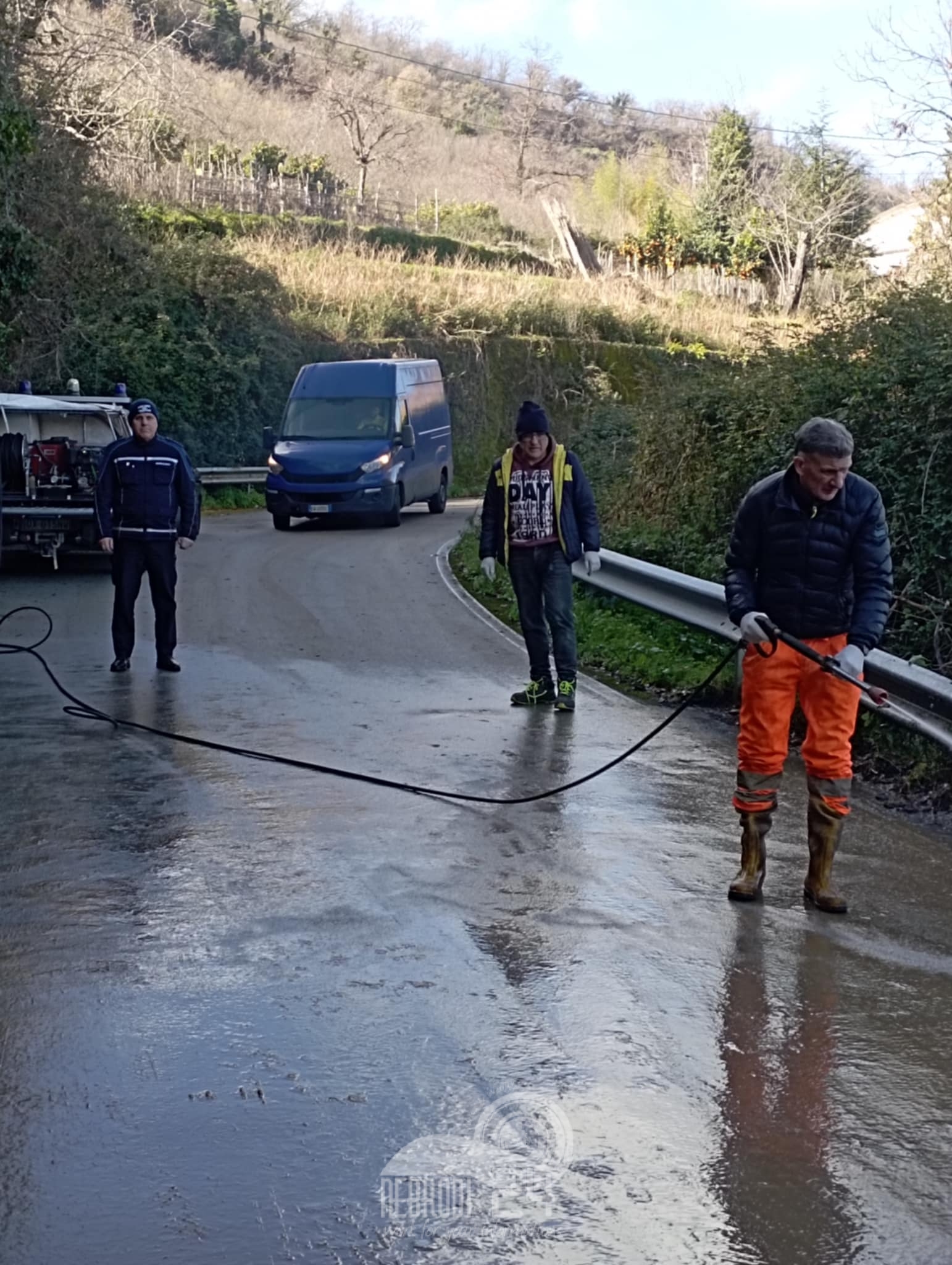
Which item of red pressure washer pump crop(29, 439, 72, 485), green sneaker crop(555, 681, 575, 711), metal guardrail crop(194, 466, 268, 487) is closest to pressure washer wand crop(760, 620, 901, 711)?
green sneaker crop(555, 681, 575, 711)

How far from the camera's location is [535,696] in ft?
34.1

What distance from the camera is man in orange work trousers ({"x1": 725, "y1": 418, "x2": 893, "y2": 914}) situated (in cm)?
618

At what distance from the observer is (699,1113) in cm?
420

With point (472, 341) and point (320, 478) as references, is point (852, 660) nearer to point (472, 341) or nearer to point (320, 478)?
point (320, 478)

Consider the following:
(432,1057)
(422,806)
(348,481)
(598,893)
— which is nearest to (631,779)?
(422,806)

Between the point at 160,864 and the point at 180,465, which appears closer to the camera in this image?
the point at 160,864

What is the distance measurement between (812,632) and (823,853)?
0.87m

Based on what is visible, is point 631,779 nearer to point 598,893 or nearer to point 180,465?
point 598,893

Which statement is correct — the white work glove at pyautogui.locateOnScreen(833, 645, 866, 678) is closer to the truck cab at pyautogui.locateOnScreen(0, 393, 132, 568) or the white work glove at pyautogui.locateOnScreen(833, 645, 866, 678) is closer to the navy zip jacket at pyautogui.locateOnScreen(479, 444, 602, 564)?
the navy zip jacket at pyautogui.locateOnScreen(479, 444, 602, 564)

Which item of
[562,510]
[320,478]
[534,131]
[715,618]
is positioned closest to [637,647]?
[715,618]

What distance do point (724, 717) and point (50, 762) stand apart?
4397 mm

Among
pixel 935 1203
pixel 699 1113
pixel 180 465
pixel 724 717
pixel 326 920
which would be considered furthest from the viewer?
pixel 180 465

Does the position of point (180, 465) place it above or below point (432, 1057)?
above

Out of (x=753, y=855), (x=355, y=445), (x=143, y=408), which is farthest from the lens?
(x=355, y=445)
